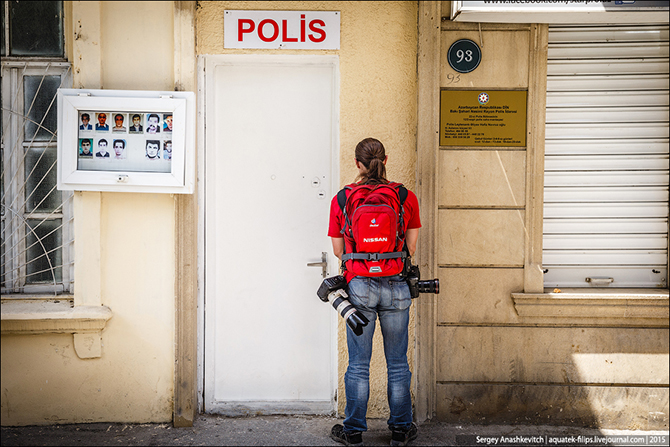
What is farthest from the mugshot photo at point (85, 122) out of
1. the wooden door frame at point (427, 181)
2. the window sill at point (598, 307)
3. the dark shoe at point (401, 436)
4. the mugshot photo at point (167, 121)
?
the window sill at point (598, 307)

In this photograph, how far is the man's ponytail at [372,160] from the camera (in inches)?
130

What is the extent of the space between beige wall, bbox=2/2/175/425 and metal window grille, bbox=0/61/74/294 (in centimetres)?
23

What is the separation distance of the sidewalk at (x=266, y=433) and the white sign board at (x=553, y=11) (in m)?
2.88

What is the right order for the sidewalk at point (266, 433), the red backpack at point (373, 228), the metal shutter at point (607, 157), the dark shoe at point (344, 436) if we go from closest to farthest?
the red backpack at point (373, 228) → the dark shoe at point (344, 436) → the sidewalk at point (266, 433) → the metal shutter at point (607, 157)

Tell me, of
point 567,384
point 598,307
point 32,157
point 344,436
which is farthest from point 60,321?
point 598,307

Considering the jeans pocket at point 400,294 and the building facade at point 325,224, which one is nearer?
the jeans pocket at point 400,294

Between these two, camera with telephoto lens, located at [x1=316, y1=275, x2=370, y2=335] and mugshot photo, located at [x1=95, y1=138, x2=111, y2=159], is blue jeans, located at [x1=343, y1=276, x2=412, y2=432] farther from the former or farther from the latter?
mugshot photo, located at [x1=95, y1=138, x2=111, y2=159]

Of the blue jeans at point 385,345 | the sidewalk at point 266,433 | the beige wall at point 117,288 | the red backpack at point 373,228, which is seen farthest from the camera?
the beige wall at point 117,288

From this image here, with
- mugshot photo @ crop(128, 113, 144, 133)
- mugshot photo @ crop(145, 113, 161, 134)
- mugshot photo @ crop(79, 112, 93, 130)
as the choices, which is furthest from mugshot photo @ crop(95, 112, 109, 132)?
mugshot photo @ crop(145, 113, 161, 134)

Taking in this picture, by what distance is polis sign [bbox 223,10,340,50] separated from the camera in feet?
12.6

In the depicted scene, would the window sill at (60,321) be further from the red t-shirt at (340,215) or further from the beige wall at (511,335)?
the beige wall at (511,335)

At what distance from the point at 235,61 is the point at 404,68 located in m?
1.23

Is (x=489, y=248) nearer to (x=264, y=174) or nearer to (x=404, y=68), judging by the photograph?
(x=404, y=68)

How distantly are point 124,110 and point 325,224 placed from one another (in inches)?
63.3
